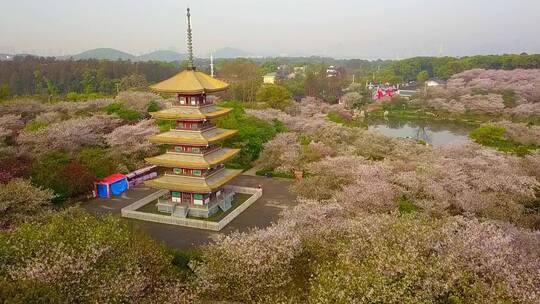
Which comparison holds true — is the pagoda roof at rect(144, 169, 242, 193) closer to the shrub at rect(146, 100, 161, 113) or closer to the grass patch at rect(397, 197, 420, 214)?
the grass patch at rect(397, 197, 420, 214)

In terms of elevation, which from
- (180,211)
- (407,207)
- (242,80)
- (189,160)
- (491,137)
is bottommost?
(180,211)

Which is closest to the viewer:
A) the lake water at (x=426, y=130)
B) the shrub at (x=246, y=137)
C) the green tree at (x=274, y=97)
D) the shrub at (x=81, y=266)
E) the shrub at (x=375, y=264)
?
the shrub at (x=375, y=264)

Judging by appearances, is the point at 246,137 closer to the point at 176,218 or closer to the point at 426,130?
the point at 176,218

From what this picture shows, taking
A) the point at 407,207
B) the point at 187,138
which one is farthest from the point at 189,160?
the point at 407,207

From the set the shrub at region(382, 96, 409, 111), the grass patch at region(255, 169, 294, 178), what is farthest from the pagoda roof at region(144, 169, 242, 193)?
the shrub at region(382, 96, 409, 111)

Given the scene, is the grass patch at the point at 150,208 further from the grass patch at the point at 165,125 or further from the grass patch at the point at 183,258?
the grass patch at the point at 165,125

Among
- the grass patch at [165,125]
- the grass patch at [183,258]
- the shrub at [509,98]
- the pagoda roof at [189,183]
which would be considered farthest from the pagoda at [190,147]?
the shrub at [509,98]
